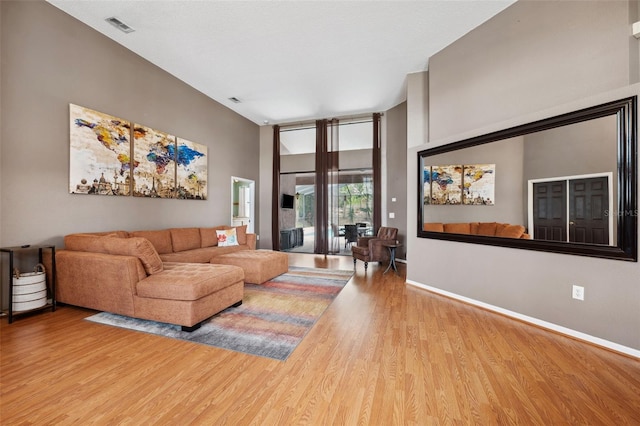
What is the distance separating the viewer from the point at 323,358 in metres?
2.04

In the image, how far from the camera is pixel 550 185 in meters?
2.61

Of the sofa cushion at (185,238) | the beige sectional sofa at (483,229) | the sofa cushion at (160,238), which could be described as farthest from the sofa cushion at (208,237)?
the beige sectional sofa at (483,229)

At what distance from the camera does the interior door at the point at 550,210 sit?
252cm

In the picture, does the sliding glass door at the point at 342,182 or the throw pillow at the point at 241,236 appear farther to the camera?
the sliding glass door at the point at 342,182

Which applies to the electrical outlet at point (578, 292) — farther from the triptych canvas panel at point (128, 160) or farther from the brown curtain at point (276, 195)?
the brown curtain at point (276, 195)

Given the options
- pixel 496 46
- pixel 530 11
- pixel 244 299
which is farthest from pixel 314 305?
pixel 530 11

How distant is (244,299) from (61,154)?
291 centimetres

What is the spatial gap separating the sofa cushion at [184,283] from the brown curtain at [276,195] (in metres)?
4.51

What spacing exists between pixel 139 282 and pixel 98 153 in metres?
2.23

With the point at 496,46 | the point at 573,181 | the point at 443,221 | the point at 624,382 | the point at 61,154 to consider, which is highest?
the point at 496,46

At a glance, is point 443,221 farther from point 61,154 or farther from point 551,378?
point 61,154

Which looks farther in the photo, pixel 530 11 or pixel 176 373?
pixel 530 11

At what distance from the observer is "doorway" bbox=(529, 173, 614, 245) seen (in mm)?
2260

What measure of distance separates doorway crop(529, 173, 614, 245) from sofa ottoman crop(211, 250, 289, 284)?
11.3 feet
